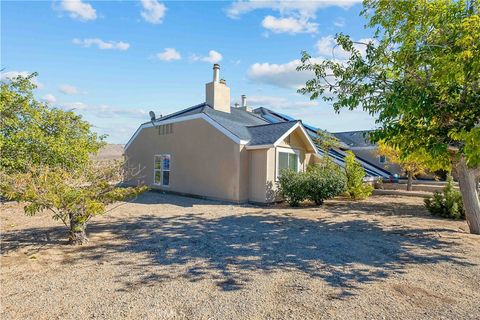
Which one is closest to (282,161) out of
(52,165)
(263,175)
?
(263,175)

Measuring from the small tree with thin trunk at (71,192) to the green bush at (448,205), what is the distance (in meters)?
11.1

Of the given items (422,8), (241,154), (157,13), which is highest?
(157,13)

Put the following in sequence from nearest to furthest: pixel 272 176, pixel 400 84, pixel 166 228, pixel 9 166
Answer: pixel 400 84 → pixel 166 228 → pixel 9 166 → pixel 272 176

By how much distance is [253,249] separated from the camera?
680 centimetres

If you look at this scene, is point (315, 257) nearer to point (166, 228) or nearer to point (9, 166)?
point (166, 228)

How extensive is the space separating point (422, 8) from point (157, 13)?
8599 mm

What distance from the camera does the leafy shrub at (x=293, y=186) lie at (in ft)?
43.1

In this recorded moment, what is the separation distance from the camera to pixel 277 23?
1180 cm

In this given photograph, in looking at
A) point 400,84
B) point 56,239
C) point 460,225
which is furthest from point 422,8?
point 56,239

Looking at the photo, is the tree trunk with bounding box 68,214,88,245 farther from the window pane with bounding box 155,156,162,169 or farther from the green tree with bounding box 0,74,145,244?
the window pane with bounding box 155,156,162,169

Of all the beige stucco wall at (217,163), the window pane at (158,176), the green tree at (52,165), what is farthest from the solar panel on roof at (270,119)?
the green tree at (52,165)

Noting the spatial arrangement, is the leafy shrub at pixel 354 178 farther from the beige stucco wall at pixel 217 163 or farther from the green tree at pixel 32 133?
the green tree at pixel 32 133

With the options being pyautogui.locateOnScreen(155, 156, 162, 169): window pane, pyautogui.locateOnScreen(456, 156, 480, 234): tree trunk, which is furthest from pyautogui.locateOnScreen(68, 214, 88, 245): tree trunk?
pyautogui.locateOnScreen(155, 156, 162, 169): window pane

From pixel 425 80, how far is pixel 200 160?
11.1m
